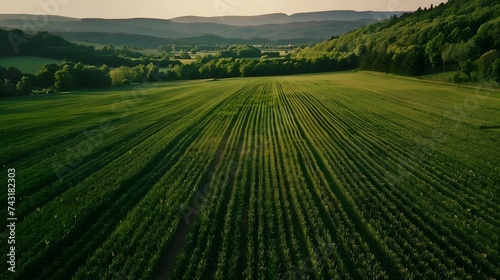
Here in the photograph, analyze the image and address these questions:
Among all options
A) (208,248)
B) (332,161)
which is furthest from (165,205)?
(332,161)

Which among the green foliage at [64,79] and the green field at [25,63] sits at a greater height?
the green field at [25,63]

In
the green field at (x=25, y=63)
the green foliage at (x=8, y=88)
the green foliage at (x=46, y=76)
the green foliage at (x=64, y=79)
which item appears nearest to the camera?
the green foliage at (x=8, y=88)

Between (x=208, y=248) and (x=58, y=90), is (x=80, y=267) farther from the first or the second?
(x=58, y=90)

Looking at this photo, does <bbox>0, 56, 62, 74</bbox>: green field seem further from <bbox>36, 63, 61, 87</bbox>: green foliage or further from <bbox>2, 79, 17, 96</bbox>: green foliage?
<bbox>2, 79, 17, 96</bbox>: green foliage

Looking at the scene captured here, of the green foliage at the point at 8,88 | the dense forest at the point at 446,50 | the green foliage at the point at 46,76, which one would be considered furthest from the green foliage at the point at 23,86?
the dense forest at the point at 446,50

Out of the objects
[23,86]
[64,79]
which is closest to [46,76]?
[64,79]

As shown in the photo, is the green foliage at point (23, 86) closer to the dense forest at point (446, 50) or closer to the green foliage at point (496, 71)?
the dense forest at point (446, 50)
